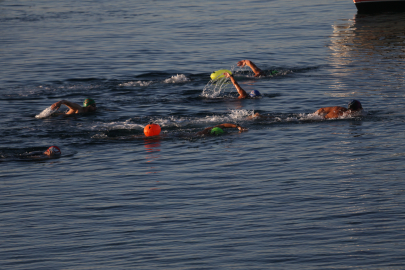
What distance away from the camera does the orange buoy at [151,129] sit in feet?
53.5

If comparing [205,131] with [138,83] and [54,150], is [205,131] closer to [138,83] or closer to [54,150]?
[54,150]

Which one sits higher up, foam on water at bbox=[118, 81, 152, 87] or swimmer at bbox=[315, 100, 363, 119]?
foam on water at bbox=[118, 81, 152, 87]

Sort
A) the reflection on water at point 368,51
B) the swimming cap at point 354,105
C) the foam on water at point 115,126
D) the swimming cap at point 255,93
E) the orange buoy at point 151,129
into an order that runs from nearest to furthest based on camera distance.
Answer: the orange buoy at point 151,129, the foam on water at point 115,126, the swimming cap at point 354,105, the swimming cap at point 255,93, the reflection on water at point 368,51

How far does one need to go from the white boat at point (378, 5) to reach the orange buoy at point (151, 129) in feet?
103

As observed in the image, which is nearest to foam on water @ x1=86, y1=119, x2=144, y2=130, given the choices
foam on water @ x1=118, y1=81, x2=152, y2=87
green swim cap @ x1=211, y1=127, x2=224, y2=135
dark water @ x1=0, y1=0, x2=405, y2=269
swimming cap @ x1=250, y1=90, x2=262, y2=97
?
dark water @ x1=0, y1=0, x2=405, y2=269

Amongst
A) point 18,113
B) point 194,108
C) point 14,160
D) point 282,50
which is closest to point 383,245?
point 14,160

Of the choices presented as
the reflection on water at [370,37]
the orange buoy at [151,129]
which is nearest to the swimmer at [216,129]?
the orange buoy at [151,129]

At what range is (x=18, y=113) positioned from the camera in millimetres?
19328

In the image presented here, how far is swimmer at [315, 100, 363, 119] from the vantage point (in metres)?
18.0

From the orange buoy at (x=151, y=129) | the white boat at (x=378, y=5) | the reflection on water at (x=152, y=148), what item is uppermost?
the white boat at (x=378, y=5)

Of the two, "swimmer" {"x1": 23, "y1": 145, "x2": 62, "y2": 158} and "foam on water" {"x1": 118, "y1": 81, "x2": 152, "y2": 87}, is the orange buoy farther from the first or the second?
"foam on water" {"x1": 118, "y1": 81, "x2": 152, "y2": 87}

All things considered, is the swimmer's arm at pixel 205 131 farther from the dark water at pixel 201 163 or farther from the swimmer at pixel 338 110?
the swimmer at pixel 338 110

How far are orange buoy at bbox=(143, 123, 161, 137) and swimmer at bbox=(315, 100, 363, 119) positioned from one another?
5094 millimetres

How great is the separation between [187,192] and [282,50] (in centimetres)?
2006
